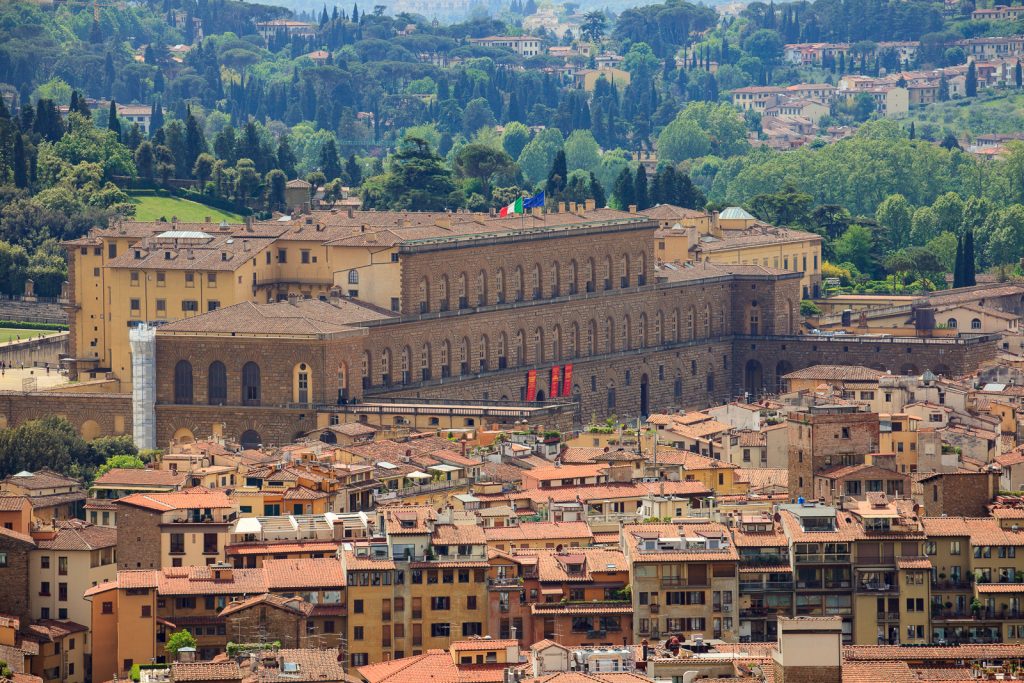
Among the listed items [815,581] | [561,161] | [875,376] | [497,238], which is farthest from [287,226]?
[815,581]

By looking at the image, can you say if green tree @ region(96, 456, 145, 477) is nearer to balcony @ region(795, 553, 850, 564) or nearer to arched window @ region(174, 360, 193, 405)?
arched window @ region(174, 360, 193, 405)

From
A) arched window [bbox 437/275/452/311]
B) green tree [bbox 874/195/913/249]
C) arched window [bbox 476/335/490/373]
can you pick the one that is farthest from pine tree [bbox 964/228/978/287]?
arched window [bbox 437/275/452/311]

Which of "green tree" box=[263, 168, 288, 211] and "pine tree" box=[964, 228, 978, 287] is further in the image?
"pine tree" box=[964, 228, 978, 287]

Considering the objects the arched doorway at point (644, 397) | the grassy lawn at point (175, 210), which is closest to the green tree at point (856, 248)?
the grassy lawn at point (175, 210)

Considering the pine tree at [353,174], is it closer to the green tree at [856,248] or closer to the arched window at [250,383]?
the green tree at [856,248]

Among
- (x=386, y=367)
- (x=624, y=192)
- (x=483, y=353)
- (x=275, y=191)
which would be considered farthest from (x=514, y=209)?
(x=624, y=192)

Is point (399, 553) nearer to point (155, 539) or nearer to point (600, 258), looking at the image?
point (155, 539)

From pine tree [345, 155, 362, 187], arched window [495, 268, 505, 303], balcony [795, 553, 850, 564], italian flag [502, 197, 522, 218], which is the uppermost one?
balcony [795, 553, 850, 564]
